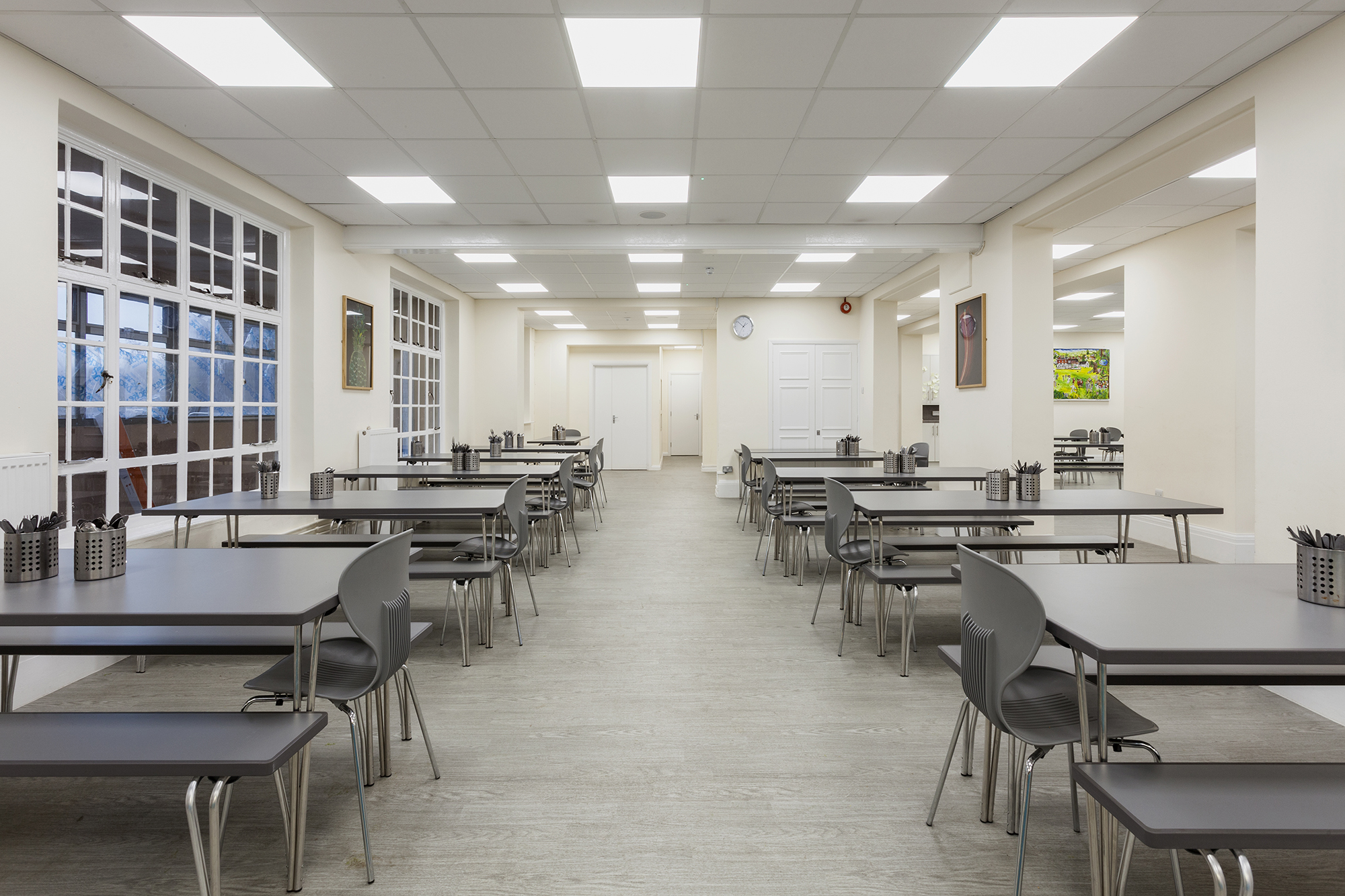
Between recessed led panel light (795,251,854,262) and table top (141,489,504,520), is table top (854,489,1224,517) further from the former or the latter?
recessed led panel light (795,251,854,262)

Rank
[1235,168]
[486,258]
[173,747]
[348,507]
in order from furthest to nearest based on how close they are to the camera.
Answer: [486,258], [1235,168], [348,507], [173,747]

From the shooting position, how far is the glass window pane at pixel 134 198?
4023 millimetres

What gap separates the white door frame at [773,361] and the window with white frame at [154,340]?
6148 millimetres

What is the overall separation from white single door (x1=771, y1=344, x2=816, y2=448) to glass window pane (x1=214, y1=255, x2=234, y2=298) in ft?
21.6

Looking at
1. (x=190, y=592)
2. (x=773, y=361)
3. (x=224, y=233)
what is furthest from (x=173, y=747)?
(x=773, y=361)

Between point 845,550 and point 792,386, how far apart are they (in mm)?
6218

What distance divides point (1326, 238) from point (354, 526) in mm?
5886

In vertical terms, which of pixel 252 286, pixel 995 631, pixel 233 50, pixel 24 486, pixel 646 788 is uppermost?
pixel 233 50

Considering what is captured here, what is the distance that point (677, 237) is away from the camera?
6270 mm

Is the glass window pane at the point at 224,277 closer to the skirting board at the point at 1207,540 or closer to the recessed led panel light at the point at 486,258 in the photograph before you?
the recessed led panel light at the point at 486,258

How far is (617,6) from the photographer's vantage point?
112 inches

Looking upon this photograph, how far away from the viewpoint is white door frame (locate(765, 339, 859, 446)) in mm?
9830

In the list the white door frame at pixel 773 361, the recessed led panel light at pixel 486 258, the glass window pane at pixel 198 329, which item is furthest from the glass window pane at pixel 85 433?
the white door frame at pixel 773 361

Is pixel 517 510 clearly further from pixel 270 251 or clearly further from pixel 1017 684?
pixel 270 251
